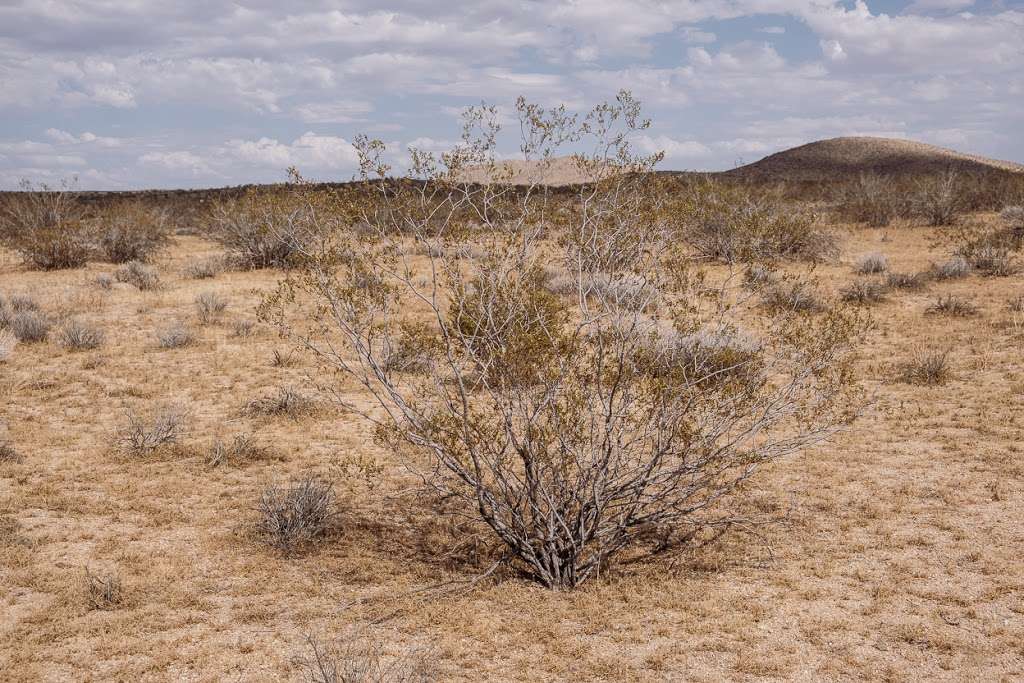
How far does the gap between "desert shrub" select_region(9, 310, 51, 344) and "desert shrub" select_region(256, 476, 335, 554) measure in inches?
343

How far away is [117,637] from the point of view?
4.92 m

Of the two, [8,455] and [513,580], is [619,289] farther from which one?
[8,455]

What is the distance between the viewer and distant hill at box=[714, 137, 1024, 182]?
6669 centimetres

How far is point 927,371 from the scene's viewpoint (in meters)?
10.4

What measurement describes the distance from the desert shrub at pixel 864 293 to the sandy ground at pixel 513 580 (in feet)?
17.9

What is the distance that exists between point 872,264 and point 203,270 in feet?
54.9

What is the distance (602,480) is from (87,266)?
65.9ft

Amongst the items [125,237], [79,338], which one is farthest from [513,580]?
[125,237]

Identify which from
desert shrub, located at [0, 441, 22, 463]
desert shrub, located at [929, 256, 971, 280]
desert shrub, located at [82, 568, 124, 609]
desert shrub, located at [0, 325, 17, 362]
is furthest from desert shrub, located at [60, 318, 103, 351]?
desert shrub, located at [929, 256, 971, 280]

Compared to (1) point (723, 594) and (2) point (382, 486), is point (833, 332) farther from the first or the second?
(2) point (382, 486)

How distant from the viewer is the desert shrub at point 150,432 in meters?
8.49

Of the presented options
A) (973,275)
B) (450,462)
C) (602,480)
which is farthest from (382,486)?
(973,275)

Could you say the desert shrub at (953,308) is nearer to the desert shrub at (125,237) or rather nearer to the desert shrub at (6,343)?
the desert shrub at (6,343)

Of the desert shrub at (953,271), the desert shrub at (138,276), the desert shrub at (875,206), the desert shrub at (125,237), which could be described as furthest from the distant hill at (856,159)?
the desert shrub at (138,276)
